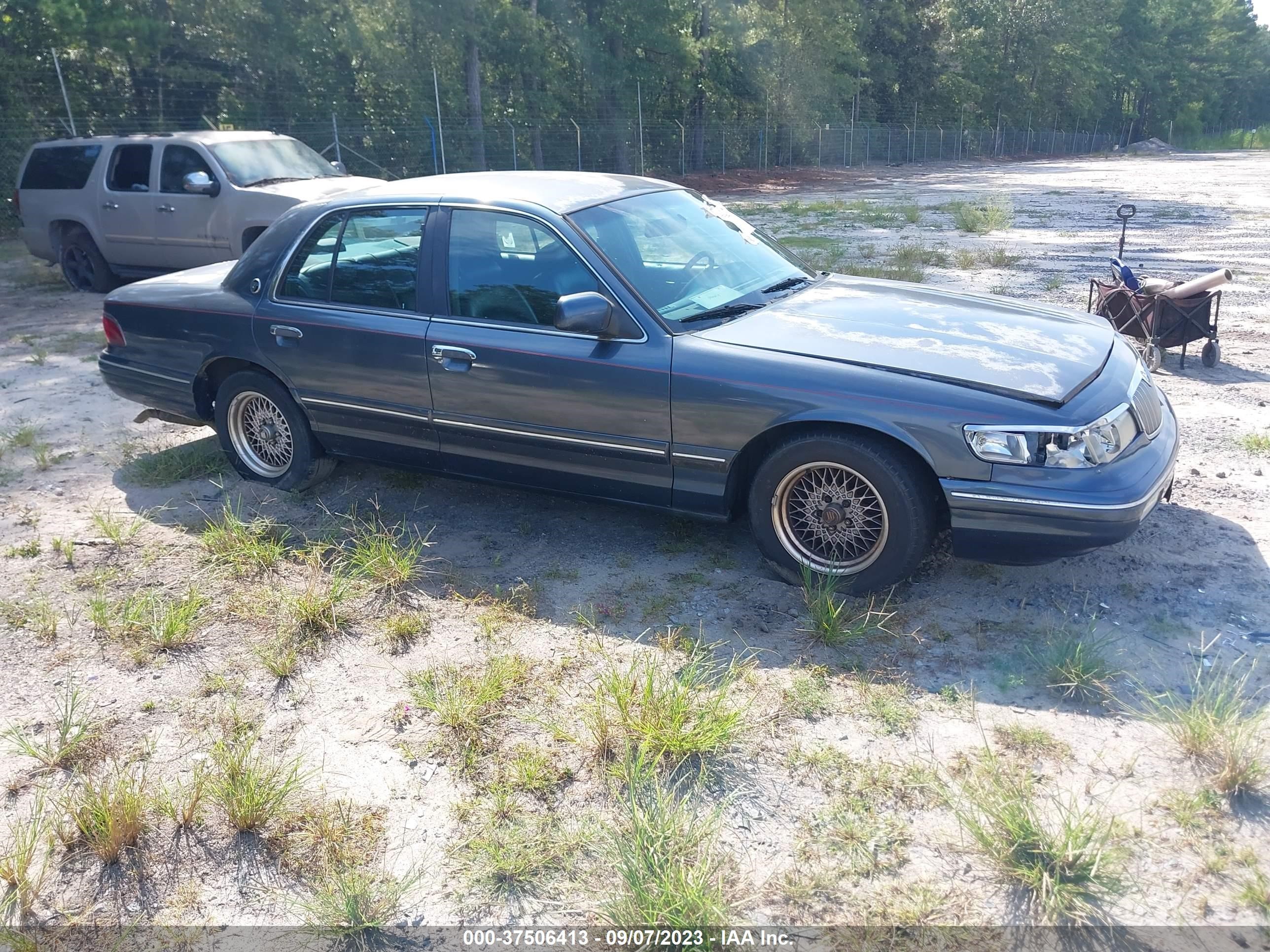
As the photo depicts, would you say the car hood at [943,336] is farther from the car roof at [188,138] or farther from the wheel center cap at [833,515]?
the car roof at [188,138]

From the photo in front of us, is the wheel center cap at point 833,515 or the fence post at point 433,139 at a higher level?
the fence post at point 433,139

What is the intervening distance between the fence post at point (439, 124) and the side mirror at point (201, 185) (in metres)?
14.8

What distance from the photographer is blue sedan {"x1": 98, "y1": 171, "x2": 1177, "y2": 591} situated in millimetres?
3621

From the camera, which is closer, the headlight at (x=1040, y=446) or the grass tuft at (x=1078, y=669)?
the grass tuft at (x=1078, y=669)

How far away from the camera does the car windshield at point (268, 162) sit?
10.5 meters

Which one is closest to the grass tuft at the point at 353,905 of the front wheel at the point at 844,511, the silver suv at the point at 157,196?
the front wheel at the point at 844,511

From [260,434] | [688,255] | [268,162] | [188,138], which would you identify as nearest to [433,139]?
[188,138]

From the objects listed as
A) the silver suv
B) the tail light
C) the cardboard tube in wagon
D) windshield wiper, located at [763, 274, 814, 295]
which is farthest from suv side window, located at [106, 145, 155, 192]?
the cardboard tube in wagon

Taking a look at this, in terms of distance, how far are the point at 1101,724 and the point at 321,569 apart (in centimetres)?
319

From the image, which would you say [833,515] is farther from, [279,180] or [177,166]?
[177,166]

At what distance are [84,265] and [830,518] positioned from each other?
37.3 feet

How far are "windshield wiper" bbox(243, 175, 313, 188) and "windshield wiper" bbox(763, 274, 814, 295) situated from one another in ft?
24.8

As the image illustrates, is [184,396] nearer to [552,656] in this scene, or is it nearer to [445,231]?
[445,231]

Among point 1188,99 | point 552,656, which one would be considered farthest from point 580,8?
point 1188,99
